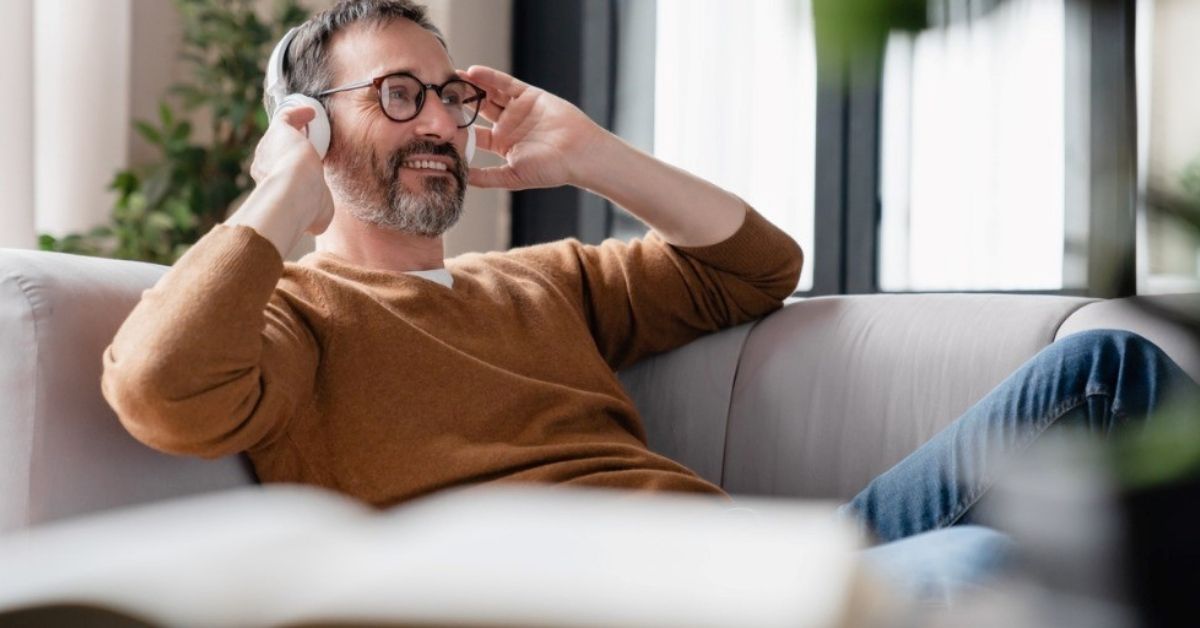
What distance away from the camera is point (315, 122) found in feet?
5.32

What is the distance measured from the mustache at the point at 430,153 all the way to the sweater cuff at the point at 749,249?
1.10ft

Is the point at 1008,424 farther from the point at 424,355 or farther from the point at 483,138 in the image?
the point at 483,138

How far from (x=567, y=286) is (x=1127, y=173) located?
5.21 feet

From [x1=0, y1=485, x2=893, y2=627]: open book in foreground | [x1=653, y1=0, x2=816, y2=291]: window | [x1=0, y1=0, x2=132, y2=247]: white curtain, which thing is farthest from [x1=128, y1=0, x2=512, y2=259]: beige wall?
[x1=0, y1=485, x2=893, y2=627]: open book in foreground

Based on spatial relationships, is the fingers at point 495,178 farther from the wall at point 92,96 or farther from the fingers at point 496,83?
the wall at point 92,96

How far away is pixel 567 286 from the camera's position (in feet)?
5.77

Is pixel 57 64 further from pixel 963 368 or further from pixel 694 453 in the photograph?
pixel 963 368

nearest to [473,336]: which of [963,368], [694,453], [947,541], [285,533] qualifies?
[694,453]

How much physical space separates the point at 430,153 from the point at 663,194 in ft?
1.11

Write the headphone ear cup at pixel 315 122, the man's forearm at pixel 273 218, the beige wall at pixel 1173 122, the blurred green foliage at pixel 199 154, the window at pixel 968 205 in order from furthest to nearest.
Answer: the blurred green foliage at pixel 199 154
the window at pixel 968 205
the headphone ear cup at pixel 315 122
the man's forearm at pixel 273 218
the beige wall at pixel 1173 122

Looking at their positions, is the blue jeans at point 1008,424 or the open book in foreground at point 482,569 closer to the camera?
the open book in foreground at point 482,569

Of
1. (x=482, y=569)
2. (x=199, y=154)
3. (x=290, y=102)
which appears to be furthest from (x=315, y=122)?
(x=199, y=154)

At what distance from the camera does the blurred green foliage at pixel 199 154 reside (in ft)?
10.8

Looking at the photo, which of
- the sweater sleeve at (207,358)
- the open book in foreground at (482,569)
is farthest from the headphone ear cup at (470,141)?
the open book in foreground at (482,569)
